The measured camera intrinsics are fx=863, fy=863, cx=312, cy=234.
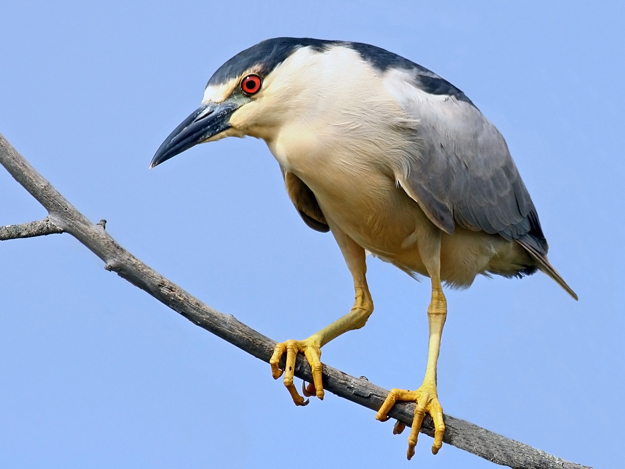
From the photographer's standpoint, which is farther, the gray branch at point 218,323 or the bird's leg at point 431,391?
the bird's leg at point 431,391

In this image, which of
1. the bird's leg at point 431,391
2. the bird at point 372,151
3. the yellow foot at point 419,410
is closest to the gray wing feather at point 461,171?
the bird at point 372,151

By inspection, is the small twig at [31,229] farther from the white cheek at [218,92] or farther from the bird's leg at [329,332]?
the bird's leg at [329,332]

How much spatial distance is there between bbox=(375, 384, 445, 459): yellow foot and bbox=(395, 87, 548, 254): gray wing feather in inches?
27.6

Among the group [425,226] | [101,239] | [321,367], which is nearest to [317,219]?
[425,226]

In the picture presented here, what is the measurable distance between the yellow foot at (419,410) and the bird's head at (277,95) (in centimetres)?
113

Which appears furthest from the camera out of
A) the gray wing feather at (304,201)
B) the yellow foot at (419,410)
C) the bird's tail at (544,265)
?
the bird's tail at (544,265)

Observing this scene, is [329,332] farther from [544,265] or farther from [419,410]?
[544,265]

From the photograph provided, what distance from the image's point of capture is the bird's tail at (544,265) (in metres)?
4.19

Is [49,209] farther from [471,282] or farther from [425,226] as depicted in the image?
[471,282]

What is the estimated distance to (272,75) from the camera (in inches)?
134

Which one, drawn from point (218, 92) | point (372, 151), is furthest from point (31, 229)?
point (372, 151)

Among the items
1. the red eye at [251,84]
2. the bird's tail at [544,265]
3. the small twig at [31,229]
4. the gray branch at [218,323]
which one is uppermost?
the bird's tail at [544,265]

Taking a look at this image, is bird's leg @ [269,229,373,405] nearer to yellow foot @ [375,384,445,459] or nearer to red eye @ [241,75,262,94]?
yellow foot @ [375,384,445,459]

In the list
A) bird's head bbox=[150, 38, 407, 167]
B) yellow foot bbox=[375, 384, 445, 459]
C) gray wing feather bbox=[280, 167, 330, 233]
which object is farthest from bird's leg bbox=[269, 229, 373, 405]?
bird's head bbox=[150, 38, 407, 167]
